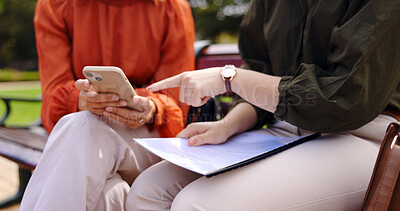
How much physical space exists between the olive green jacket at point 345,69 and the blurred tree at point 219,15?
893 inches

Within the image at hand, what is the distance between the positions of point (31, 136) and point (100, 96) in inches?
42.1

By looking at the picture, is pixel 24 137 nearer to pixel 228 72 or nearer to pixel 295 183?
pixel 228 72

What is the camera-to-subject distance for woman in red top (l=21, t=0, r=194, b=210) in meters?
1.31

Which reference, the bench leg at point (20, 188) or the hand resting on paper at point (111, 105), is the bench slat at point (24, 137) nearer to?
the bench leg at point (20, 188)

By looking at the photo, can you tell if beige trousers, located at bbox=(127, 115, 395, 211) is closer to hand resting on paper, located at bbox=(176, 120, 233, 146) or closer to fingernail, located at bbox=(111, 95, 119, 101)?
hand resting on paper, located at bbox=(176, 120, 233, 146)

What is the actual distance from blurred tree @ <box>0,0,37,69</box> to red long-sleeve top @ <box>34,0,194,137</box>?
24852mm

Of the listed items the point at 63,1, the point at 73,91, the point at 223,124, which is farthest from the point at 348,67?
the point at 63,1

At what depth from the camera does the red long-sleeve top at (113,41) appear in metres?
1.84

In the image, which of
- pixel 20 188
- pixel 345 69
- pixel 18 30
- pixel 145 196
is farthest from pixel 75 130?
pixel 18 30

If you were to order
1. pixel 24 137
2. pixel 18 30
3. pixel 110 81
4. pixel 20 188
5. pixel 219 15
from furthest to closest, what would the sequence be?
1. pixel 18 30
2. pixel 219 15
3. pixel 20 188
4. pixel 24 137
5. pixel 110 81

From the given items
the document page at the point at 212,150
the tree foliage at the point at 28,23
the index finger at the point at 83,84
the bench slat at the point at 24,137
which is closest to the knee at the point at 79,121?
the index finger at the point at 83,84

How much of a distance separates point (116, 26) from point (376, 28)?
1.27m

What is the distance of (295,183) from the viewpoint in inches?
43.6

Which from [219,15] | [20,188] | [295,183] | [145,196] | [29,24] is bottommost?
[29,24]
